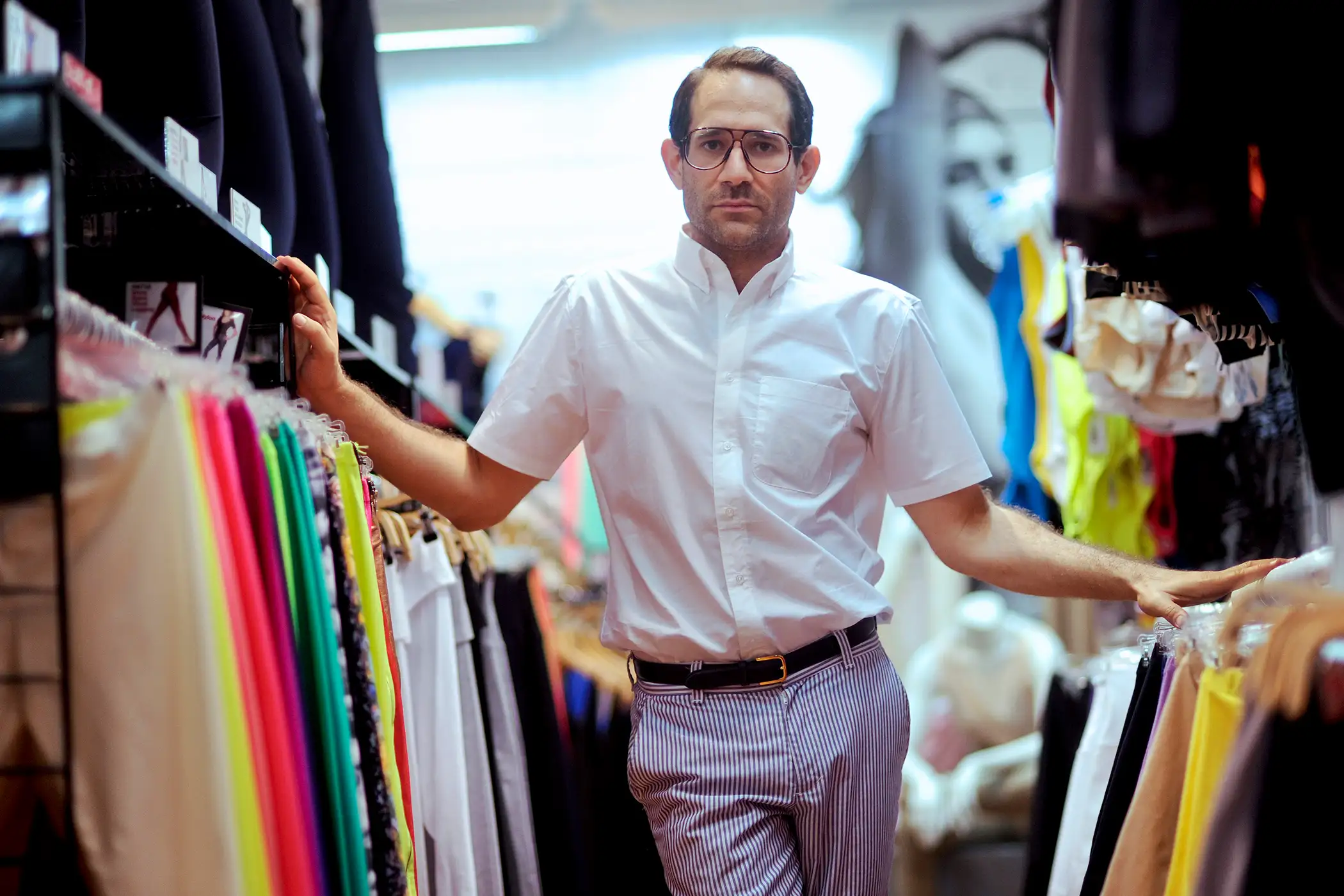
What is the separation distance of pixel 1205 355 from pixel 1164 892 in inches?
57.4

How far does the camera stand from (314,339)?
1868 millimetres

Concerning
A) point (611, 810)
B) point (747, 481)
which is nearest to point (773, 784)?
point (747, 481)

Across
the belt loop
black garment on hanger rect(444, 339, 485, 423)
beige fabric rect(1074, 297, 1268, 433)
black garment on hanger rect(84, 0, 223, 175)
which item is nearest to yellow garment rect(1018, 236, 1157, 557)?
beige fabric rect(1074, 297, 1268, 433)

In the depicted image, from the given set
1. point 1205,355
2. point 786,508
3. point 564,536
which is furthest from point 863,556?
point 564,536

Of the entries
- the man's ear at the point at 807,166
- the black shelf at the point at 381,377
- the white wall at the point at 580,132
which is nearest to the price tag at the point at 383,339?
the black shelf at the point at 381,377

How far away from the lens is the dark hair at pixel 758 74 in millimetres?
2246

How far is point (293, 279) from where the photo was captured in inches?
74.3

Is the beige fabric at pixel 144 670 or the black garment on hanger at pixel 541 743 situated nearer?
the beige fabric at pixel 144 670

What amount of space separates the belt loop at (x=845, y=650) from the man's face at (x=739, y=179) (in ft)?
2.19

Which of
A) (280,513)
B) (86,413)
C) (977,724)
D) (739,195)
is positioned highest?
(739,195)

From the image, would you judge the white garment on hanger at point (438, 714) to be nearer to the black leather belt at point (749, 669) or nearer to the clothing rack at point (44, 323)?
the black leather belt at point (749, 669)

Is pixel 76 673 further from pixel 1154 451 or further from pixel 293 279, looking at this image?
pixel 1154 451

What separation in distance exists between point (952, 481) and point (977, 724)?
3.28 metres

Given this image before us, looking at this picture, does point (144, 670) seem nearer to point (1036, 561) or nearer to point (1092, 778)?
point (1036, 561)
